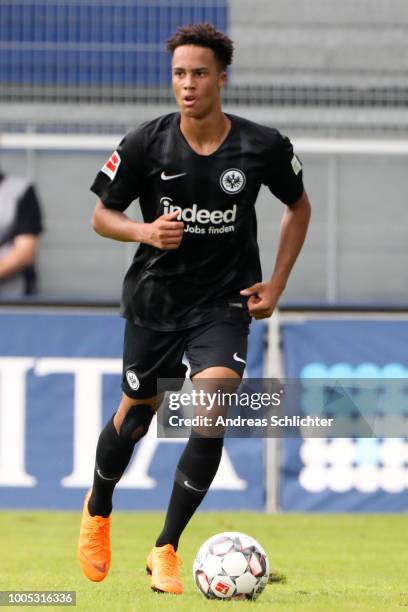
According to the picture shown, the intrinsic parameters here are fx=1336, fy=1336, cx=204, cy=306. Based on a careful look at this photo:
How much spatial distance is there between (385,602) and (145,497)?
3.82 m

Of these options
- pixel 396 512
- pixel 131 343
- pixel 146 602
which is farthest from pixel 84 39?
pixel 146 602

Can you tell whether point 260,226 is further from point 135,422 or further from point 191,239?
point 191,239

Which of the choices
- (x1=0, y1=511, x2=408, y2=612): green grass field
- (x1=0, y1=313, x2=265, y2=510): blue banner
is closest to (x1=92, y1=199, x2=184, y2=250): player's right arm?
(x1=0, y1=511, x2=408, y2=612): green grass field

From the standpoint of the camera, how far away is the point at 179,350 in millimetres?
4832

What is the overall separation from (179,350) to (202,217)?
1.66ft

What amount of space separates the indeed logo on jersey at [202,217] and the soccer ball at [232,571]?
109cm

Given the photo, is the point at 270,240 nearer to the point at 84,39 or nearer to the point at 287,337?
the point at 287,337

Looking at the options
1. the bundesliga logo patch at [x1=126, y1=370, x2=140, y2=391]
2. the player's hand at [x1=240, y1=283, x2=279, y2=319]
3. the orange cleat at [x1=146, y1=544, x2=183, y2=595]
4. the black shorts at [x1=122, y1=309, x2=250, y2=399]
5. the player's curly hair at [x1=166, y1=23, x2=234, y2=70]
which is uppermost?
the player's curly hair at [x1=166, y1=23, x2=234, y2=70]

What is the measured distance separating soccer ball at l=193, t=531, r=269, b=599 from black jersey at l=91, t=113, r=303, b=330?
81cm

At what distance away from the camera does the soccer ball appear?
4.42 m

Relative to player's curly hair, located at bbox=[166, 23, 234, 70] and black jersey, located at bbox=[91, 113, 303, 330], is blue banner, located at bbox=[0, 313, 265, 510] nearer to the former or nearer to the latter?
black jersey, located at bbox=[91, 113, 303, 330]

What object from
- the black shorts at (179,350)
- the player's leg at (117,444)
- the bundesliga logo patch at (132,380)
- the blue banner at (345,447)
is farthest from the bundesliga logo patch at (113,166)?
the blue banner at (345,447)

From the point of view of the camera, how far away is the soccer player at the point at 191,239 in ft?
15.1

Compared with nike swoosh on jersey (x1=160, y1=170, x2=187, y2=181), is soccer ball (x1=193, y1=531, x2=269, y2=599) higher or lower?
lower
